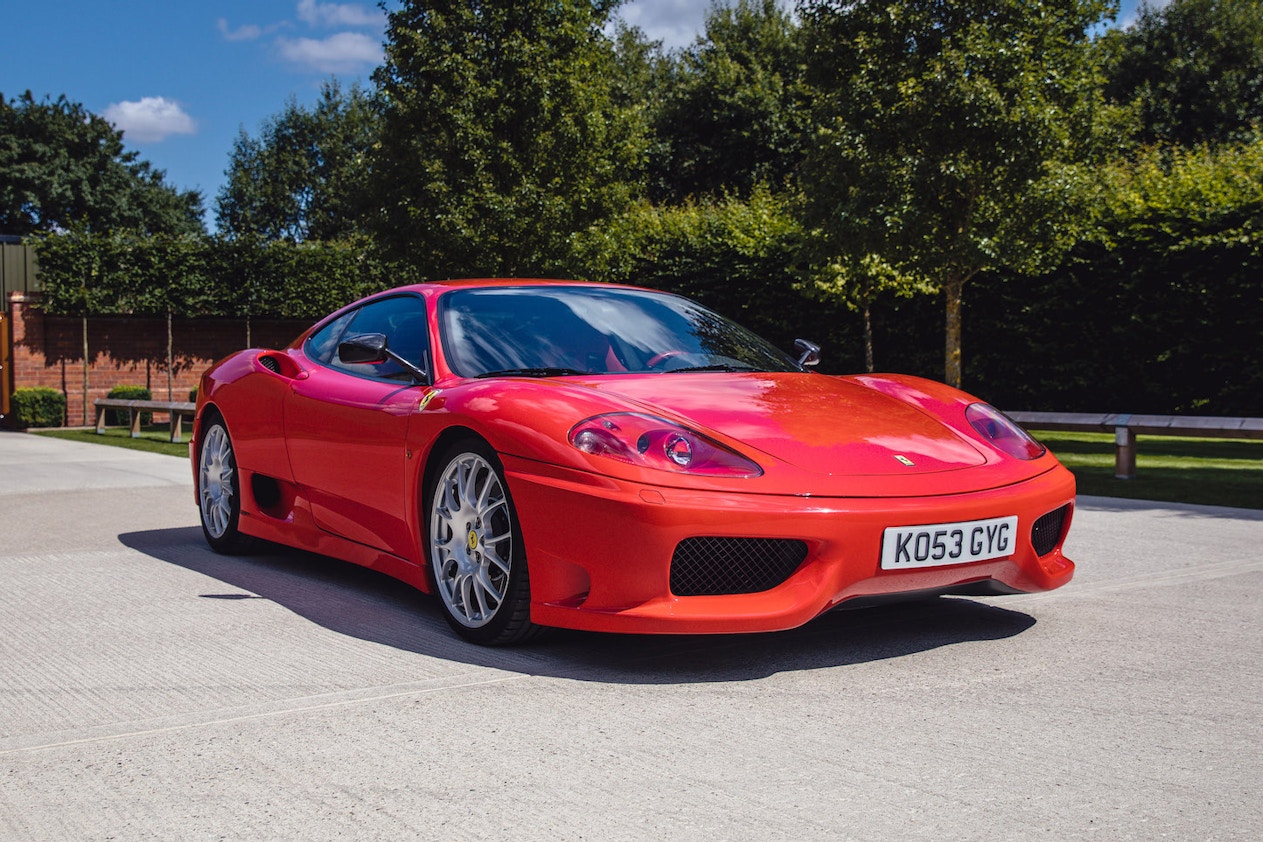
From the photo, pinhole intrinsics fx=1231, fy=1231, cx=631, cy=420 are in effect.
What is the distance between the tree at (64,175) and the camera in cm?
4744

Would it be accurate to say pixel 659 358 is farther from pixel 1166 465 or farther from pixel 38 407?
pixel 38 407

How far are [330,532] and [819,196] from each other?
11525 millimetres

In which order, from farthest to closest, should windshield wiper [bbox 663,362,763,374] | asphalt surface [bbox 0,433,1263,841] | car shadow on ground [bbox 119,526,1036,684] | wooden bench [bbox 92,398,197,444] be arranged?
wooden bench [bbox 92,398,197,444]
windshield wiper [bbox 663,362,763,374]
car shadow on ground [bbox 119,526,1036,684]
asphalt surface [bbox 0,433,1263,841]

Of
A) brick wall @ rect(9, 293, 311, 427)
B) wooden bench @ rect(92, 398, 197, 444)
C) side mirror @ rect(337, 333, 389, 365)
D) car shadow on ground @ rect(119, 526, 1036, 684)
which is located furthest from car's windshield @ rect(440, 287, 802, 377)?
brick wall @ rect(9, 293, 311, 427)

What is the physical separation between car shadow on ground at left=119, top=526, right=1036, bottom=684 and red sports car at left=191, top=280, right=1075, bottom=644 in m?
0.15

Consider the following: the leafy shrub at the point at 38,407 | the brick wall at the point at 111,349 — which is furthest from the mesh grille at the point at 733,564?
the leafy shrub at the point at 38,407

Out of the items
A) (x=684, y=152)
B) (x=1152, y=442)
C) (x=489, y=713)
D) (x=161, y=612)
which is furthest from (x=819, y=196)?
(x=684, y=152)

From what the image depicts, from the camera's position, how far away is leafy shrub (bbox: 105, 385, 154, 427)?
2383 cm

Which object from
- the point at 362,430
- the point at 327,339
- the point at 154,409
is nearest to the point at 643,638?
the point at 362,430

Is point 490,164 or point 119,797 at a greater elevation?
point 490,164

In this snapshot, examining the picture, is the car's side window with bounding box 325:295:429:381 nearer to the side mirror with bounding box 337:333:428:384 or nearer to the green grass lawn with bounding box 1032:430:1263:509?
the side mirror with bounding box 337:333:428:384

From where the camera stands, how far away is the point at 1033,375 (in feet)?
56.5

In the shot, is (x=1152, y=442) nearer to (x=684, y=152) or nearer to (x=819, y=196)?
(x=819, y=196)

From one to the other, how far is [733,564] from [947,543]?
0.68 meters
